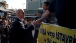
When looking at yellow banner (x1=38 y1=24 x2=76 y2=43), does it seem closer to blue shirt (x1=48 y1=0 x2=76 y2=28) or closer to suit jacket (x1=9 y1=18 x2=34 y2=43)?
blue shirt (x1=48 y1=0 x2=76 y2=28)

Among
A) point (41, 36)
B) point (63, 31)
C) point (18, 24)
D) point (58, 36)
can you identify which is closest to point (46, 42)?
point (41, 36)

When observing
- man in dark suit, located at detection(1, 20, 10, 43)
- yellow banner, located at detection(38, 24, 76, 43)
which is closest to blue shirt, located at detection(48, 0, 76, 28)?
yellow banner, located at detection(38, 24, 76, 43)

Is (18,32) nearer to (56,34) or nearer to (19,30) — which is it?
(19,30)

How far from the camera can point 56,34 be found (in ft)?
8.67

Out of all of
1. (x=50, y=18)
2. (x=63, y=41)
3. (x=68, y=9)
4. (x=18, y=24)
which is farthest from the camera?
(x=18, y=24)

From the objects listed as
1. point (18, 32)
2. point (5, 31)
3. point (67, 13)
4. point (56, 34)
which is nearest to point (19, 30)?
point (18, 32)

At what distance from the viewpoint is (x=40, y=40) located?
3.31 metres

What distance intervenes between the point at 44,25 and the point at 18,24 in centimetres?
109

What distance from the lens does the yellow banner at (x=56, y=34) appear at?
2204mm

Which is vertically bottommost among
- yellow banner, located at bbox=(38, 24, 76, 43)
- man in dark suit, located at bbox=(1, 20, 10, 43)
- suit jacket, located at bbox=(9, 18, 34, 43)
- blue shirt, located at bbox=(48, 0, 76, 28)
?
man in dark suit, located at bbox=(1, 20, 10, 43)

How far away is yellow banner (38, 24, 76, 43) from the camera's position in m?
2.20

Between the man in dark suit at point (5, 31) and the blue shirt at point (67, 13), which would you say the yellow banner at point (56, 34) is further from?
the man in dark suit at point (5, 31)

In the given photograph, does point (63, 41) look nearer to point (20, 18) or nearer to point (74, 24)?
point (74, 24)

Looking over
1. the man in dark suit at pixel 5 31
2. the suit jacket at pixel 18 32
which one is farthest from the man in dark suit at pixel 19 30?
the man in dark suit at pixel 5 31
